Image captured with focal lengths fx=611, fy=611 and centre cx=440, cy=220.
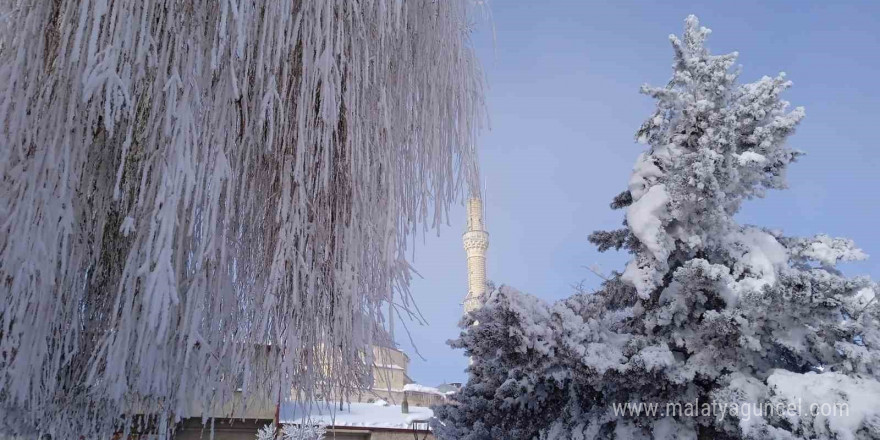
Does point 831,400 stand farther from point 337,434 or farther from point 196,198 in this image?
point 337,434

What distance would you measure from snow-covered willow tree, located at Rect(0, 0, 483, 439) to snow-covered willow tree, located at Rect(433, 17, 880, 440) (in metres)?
4.79

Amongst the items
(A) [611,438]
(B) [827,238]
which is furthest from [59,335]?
(B) [827,238]

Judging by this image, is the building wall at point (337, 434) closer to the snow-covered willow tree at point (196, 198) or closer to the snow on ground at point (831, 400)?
the snow on ground at point (831, 400)

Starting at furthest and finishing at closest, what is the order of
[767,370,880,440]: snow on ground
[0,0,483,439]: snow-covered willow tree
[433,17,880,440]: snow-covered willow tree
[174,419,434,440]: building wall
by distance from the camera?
[174,419,434,440]: building wall < [433,17,880,440]: snow-covered willow tree < [767,370,880,440]: snow on ground < [0,0,483,439]: snow-covered willow tree

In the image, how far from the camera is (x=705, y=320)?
7.00m

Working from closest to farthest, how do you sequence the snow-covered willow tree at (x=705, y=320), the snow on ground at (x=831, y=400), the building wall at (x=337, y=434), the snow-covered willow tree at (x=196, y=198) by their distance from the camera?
the snow-covered willow tree at (x=196, y=198), the snow on ground at (x=831, y=400), the snow-covered willow tree at (x=705, y=320), the building wall at (x=337, y=434)

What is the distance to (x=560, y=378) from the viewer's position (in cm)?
770

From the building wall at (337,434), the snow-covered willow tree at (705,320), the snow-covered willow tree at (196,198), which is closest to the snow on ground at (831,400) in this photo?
the snow-covered willow tree at (705,320)

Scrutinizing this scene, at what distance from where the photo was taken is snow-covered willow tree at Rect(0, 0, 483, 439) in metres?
2.05

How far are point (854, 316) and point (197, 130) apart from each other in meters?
7.43

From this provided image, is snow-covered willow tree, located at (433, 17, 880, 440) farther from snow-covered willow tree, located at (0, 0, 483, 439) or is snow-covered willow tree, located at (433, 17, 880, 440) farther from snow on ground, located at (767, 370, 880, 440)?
snow-covered willow tree, located at (0, 0, 483, 439)

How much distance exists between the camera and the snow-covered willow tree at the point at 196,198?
2047 mm

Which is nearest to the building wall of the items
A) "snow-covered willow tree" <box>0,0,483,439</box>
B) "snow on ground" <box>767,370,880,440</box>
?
"snow on ground" <box>767,370,880,440</box>

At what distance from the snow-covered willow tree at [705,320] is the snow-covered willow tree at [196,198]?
4787 millimetres
